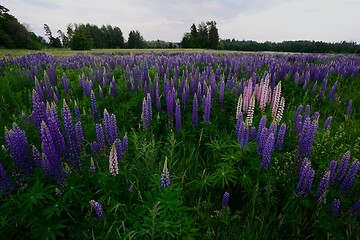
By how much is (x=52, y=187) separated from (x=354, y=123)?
17.0 feet

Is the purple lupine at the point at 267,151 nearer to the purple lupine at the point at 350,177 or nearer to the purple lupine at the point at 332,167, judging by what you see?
the purple lupine at the point at 332,167

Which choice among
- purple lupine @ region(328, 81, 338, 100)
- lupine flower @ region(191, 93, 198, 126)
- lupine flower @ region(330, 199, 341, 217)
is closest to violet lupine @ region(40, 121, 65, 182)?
lupine flower @ region(191, 93, 198, 126)

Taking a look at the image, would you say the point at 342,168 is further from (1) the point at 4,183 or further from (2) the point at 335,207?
(1) the point at 4,183

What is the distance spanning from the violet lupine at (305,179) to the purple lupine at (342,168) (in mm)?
422

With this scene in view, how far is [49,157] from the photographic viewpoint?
211 cm

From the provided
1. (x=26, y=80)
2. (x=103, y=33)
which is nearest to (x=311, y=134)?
(x=26, y=80)

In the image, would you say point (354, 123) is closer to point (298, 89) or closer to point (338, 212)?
→ point (298, 89)

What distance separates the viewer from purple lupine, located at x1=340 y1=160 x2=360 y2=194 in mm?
2479

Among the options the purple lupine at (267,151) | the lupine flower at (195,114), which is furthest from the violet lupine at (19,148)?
the purple lupine at (267,151)

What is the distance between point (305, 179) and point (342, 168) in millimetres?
527

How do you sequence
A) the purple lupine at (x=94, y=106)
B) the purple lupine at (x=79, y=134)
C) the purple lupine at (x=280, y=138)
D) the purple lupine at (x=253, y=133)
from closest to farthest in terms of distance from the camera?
the purple lupine at (x=79, y=134) < the purple lupine at (x=280, y=138) < the purple lupine at (x=253, y=133) < the purple lupine at (x=94, y=106)

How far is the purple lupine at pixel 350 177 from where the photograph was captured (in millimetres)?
2479

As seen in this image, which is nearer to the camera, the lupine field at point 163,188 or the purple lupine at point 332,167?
the lupine field at point 163,188

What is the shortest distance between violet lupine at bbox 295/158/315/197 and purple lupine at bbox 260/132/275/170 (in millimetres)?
349
